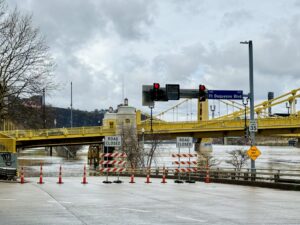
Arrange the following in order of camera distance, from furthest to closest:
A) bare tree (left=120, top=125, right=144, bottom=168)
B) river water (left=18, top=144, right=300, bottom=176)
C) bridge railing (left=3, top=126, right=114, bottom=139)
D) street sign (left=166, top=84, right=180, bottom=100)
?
bridge railing (left=3, top=126, right=114, bottom=139) < bare tree (left=120, top=125, right=144, bottom=168) < river water (left=18, top=144, right=300, bottom=176) < street sign (left=166, top=84, right=180, bottom=100)

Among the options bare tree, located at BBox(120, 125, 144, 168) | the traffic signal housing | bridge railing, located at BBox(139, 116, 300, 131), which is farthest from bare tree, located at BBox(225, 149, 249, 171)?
the traffic signal housing

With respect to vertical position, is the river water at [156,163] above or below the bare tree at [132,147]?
below

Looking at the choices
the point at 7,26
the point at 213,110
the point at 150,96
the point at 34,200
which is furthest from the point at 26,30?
the point at 213,110

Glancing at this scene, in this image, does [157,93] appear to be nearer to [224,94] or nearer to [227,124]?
[224,94]

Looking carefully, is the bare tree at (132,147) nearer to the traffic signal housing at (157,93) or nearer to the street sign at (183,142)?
the street sign at (183,142)

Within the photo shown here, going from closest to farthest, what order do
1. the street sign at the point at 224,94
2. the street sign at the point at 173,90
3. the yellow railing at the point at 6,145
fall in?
1. the street sign at the point at 173,90
2. the street sign at the point at 224,94
3. the yellow railing at the point at 6,145

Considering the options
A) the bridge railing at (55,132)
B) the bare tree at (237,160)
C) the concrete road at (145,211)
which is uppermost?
the bridge railing at (55,132)

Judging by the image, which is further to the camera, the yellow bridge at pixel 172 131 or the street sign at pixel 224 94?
the yellow bridge at pixel 172 131

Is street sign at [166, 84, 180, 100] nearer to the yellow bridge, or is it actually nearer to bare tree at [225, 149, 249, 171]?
bare tree at [225, 149, 249, 171]

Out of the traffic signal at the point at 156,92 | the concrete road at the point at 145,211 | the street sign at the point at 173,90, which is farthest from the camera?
the street sign at the point at 173,90

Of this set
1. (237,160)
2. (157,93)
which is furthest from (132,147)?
(157,93)

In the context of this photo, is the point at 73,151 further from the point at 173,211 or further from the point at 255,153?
the point at 173,211

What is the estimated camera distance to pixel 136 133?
271ft

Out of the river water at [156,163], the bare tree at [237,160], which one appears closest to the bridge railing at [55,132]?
the river water at [156,163]
